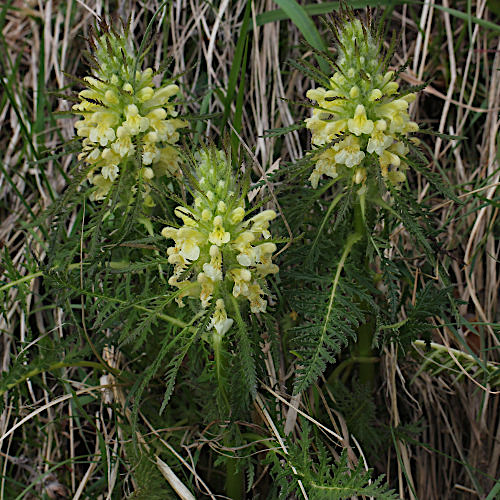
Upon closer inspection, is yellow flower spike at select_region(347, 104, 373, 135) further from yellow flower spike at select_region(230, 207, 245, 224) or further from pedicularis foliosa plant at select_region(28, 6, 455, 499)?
yellow flower spike at select_region(230, 207, 245, 224)

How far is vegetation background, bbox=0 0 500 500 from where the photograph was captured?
179 cm

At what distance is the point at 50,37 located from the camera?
2574 millimetres

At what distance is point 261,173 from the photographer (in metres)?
1.89

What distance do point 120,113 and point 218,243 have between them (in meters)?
0.48

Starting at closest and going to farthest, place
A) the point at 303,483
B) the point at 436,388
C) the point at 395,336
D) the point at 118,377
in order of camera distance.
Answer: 1. the point at 303,483
2. the point at 395,336
3. the point at 118,377
4. the point at 436,388

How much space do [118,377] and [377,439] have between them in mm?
733

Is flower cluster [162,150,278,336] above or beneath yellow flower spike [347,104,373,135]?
beneath

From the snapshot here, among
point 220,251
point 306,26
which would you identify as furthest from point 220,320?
point 306,26

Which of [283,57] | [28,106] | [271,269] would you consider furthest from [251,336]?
[28,106]

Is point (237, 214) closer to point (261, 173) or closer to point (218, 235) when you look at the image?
point (218, 235)

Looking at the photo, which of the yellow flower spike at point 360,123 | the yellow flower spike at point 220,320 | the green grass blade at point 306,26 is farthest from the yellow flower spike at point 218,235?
the green grass blade at point 306,26

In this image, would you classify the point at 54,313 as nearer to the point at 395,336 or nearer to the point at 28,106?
the point at 28,106

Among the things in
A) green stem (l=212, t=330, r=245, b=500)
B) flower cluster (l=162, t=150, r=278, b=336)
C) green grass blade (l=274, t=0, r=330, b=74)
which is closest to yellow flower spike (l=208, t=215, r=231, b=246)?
flower cluster (l=162, t=150, r=278, b=336)

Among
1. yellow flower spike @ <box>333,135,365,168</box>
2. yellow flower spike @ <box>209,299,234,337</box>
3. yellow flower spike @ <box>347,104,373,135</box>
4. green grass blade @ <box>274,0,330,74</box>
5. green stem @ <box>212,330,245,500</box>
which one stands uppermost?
green grass blade @ <box>274,0,330,74</box>
